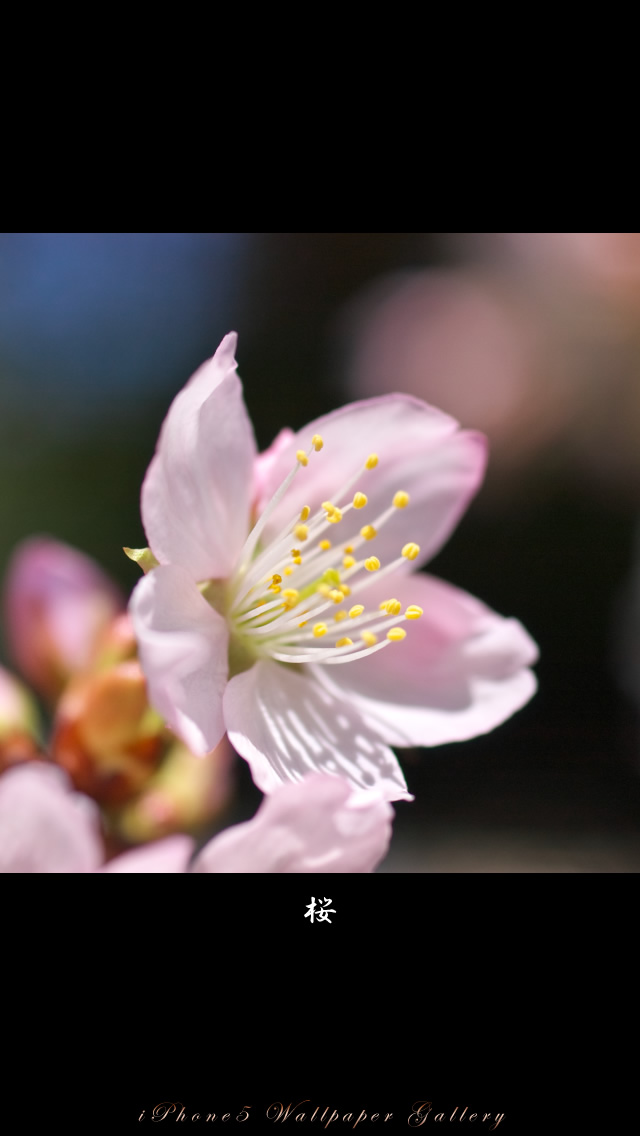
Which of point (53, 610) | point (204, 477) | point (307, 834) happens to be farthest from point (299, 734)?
point (53, 610)

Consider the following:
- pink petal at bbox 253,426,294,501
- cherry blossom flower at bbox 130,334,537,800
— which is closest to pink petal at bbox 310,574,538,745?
cherry blossom flower at bbox 130,334,537,800

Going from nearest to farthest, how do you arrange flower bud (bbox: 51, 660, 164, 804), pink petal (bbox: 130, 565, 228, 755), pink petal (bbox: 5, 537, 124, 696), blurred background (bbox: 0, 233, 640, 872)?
pink petal (bbox: 130, 565, 228, 755)
flower bud (bbox: 51, 660, 164, 804)
pink petal (bbox: 5, 537, 124, 696)
blurred background (bbox: 0, 233, 640, 872)

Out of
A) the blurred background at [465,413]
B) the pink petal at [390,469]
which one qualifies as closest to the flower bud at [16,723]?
the blurred background at [465,413]

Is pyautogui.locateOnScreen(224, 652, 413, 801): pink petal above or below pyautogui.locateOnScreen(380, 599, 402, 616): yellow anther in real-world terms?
below

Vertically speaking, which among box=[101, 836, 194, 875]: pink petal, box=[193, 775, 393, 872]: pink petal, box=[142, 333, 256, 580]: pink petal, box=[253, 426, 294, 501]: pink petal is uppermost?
box=[253, 426, 294, 501]: pink petal

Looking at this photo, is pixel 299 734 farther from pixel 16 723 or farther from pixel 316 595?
pixel 16 723

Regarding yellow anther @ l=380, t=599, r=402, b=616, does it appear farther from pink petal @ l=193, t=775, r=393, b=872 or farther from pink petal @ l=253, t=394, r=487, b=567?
pink petal @ l=193, t=775, r=393, b=872
